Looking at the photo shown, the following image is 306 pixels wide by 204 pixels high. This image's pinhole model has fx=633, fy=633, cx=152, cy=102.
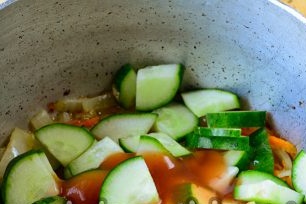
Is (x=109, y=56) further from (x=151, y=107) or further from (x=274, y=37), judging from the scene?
(x=274, y=37)

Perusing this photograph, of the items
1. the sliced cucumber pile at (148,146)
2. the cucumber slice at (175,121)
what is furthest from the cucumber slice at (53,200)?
the cucumber slice at (175,121)

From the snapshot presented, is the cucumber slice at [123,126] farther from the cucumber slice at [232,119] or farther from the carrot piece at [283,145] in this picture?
the carrot piece at [283,145]

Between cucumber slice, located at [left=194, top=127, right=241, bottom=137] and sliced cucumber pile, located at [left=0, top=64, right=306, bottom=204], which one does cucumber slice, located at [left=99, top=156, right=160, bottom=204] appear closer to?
sliced cucumber pile, located at [left=0, top=64, right=306, bottom=204]

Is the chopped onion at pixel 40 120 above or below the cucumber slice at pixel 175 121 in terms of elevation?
above

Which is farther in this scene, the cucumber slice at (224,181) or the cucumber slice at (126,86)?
the cucumber slice at (126,86)

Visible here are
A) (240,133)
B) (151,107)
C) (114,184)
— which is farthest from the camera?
(151,107)

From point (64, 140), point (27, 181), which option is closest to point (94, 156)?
point (64, 140)

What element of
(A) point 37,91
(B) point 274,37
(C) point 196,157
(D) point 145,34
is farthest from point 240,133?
(A) point 37,91
